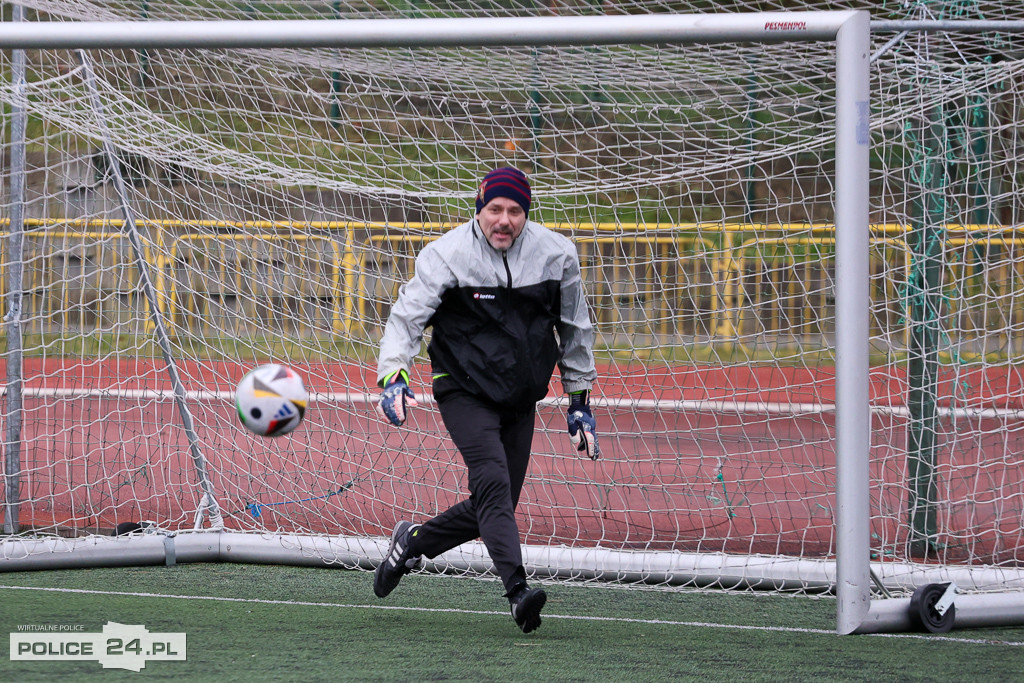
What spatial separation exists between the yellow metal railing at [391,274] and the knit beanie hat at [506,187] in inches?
69.3

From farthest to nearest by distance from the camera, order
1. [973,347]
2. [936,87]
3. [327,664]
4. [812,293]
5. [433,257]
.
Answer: [812,293] → [973,347] → [936,87] → [433,257] → [327,664]

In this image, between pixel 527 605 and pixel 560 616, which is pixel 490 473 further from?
pixel 560 616

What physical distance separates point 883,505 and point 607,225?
6.31 feet

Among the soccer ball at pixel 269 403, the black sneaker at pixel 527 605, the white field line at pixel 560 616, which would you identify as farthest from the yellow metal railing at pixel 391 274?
the black sneaker at pixel 527 605

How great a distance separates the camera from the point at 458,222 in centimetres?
566

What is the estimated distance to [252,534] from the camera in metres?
5.32

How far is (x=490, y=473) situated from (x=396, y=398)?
0.43 m

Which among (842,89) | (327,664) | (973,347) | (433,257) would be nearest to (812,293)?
(973,347)

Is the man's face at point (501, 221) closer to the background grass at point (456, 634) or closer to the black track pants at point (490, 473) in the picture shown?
the black track pants at point (490, 473)

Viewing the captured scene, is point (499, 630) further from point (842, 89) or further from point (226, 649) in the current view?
point (842, 89)

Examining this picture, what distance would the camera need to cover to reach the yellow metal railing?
5543 mm

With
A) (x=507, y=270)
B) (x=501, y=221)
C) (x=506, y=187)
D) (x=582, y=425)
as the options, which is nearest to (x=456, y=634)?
(x=582, y=425)

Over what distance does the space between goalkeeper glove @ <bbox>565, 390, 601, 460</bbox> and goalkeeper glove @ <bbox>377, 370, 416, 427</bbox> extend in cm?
70

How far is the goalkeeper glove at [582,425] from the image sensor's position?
415 centimetres
